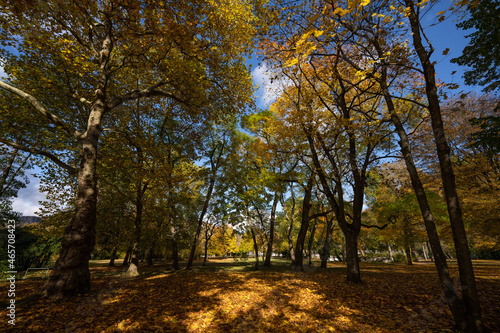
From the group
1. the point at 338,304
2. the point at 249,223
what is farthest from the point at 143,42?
the point at 249,223

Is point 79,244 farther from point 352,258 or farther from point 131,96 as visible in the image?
point 352,258

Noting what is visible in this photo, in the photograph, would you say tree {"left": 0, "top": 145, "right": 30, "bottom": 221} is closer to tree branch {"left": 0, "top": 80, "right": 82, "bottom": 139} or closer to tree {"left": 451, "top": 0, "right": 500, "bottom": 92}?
tree branch {"left": 0, "top": 80, "right": 82, "bottom": 139}

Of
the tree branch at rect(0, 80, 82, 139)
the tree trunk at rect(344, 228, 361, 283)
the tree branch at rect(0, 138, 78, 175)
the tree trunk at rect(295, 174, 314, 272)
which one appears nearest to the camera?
the tree branch at rect(0, 80, 82, 139)

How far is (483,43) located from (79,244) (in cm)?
1591

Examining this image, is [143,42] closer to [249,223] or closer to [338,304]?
[338,304]

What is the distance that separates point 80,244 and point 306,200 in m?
11.5

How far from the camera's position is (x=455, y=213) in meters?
4.03

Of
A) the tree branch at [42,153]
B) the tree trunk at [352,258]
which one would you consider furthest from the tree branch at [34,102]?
the tree trunk at [352,258]

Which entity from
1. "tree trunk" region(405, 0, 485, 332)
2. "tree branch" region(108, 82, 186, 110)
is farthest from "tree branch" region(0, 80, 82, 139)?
"tree trunk" region(405, 0, 485, 332)

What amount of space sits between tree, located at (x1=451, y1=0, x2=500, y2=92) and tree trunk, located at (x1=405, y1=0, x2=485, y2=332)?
3.17 m

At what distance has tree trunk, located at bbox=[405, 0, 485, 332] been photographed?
12.1 ft

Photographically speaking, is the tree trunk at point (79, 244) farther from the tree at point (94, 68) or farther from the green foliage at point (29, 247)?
the green foliage at point (29, 247)

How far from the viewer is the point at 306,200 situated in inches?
504

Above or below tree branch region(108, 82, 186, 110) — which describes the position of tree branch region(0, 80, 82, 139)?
below
